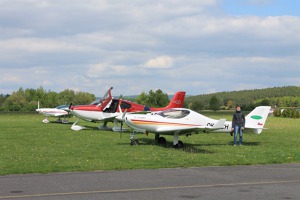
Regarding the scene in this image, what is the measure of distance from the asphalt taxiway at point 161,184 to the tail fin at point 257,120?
7602mm

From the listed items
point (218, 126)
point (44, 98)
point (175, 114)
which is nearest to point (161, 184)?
point (218, 126)

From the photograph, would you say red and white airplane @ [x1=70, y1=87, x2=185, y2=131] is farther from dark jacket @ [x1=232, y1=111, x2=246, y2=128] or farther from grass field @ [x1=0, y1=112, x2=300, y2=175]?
dark jacket @ [x1=232, y1=111, x2=246, y2=128]

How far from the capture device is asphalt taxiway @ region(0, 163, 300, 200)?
8.82m

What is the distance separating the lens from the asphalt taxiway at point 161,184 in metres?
8.82

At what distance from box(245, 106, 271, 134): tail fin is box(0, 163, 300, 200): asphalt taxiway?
7.60 m

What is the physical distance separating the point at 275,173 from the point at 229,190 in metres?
3.05

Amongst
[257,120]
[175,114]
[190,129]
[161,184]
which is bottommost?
[161,184]

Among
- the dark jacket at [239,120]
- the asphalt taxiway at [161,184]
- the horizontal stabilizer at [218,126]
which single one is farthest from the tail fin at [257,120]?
the asphalt taxiway at [161,184]

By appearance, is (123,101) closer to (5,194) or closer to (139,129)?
(139,129)

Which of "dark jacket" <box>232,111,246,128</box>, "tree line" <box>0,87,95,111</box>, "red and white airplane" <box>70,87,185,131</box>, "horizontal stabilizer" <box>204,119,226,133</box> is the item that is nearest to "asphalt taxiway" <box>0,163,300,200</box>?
"horizontal stabilizer" <box>204,119,226,133</box>

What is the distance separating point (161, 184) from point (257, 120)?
37.1ft

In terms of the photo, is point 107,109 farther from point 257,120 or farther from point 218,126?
point 218,126

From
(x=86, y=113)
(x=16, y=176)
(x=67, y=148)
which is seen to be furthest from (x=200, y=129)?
(x=86, y=113)

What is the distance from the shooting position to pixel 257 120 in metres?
20.3
